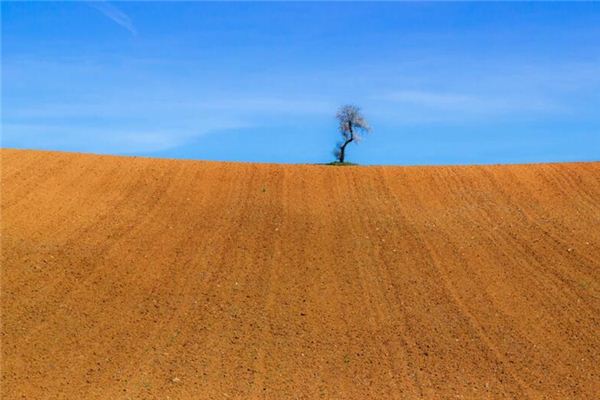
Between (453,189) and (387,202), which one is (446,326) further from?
(453,189)

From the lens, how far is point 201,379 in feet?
45.1

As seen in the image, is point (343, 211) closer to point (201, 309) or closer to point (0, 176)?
point (201, 309)

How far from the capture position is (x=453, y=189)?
89.8 ft

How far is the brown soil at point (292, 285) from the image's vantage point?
555 inches

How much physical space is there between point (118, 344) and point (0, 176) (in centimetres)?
1321

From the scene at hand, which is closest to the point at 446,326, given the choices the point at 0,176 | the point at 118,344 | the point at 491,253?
the point at 491,253

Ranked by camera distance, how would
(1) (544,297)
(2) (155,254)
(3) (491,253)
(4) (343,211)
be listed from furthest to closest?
(4) (343,211)
(3) (491,253)
(2) (155,254)
(1) (544,297)

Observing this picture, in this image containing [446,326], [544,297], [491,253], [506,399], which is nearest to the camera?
[506,399]

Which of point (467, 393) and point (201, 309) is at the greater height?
point (201, 309)

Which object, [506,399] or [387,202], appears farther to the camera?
[387,202]

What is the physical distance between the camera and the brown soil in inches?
555

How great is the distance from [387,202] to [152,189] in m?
8.62

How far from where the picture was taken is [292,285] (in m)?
18.2

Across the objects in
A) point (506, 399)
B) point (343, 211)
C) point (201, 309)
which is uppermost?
point (343, 211)
